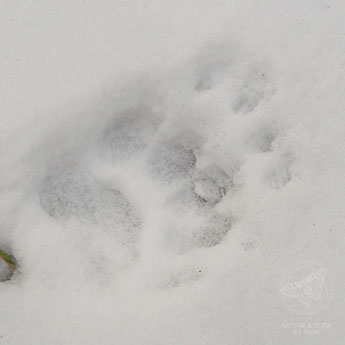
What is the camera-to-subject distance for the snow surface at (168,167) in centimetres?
153

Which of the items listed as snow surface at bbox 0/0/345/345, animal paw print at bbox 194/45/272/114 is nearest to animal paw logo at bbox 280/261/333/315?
snow surface at bbox 0/0/345/345

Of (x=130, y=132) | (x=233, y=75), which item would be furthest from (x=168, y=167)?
(x=233, y=75)

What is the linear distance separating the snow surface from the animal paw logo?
0.02m

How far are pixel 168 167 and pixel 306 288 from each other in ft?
2.11

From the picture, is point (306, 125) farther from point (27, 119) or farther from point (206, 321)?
point (27, 119)

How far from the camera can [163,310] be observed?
Answer: 1526 millimetres

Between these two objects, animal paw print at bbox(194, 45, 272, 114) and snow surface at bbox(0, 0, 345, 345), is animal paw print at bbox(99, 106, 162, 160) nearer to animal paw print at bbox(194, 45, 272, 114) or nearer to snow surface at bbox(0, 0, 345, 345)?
snow surface at bbox(0, 0, 345, 345)

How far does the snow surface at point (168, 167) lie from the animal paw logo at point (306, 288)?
0.02 meters

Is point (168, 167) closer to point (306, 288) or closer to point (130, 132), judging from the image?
point (130, 132)

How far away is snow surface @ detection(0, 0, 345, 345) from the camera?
5.02 ft

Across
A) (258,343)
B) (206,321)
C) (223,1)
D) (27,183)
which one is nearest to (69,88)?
(27,183)

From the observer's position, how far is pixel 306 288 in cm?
152

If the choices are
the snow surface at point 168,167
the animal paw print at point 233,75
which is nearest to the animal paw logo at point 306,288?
the snow surface at point 168,167

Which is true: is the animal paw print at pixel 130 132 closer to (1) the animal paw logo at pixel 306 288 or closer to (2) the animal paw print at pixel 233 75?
(2) the animal paw print at pixel 233 75
